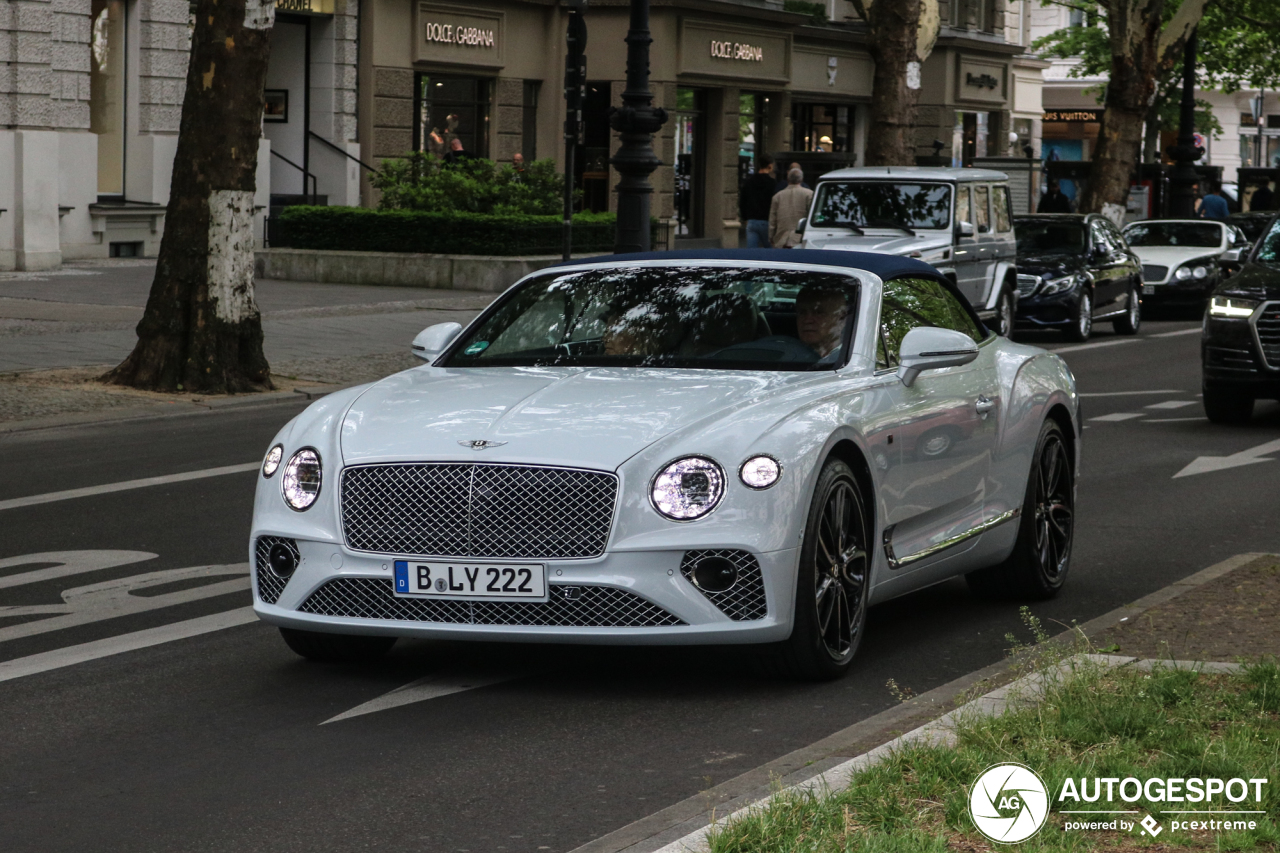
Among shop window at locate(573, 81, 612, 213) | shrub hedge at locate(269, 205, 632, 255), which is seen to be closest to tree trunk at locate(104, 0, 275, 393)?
shrub hedge at locate(269, 205, 632, 255)

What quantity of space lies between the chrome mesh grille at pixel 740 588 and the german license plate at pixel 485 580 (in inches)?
17.4

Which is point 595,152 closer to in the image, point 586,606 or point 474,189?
point 474,189

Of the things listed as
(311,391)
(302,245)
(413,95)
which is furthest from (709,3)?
(311,391)

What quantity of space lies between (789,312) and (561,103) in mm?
33240

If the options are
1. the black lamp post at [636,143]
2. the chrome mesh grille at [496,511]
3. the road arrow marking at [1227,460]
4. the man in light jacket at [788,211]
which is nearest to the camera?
the chrome mesh grille at [496,511]

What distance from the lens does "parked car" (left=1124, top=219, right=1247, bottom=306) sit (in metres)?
29.4

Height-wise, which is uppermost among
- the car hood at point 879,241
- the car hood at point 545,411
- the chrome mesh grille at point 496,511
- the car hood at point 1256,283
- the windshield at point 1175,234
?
the windshield at point 1175,234

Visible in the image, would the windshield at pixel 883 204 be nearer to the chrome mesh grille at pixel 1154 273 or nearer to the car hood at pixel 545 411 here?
the chrome mesh grille at pixel 1154 273

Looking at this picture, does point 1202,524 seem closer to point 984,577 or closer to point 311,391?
point 984,577

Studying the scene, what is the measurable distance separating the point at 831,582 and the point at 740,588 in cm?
46

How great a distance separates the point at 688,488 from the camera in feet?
20.0

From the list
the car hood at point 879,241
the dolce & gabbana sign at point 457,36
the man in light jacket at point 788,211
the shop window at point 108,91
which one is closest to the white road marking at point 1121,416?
the car hood at point 879,241

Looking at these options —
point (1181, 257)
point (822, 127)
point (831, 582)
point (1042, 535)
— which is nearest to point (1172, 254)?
point (1181, 257)

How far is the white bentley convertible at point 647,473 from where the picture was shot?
6.09 meters
